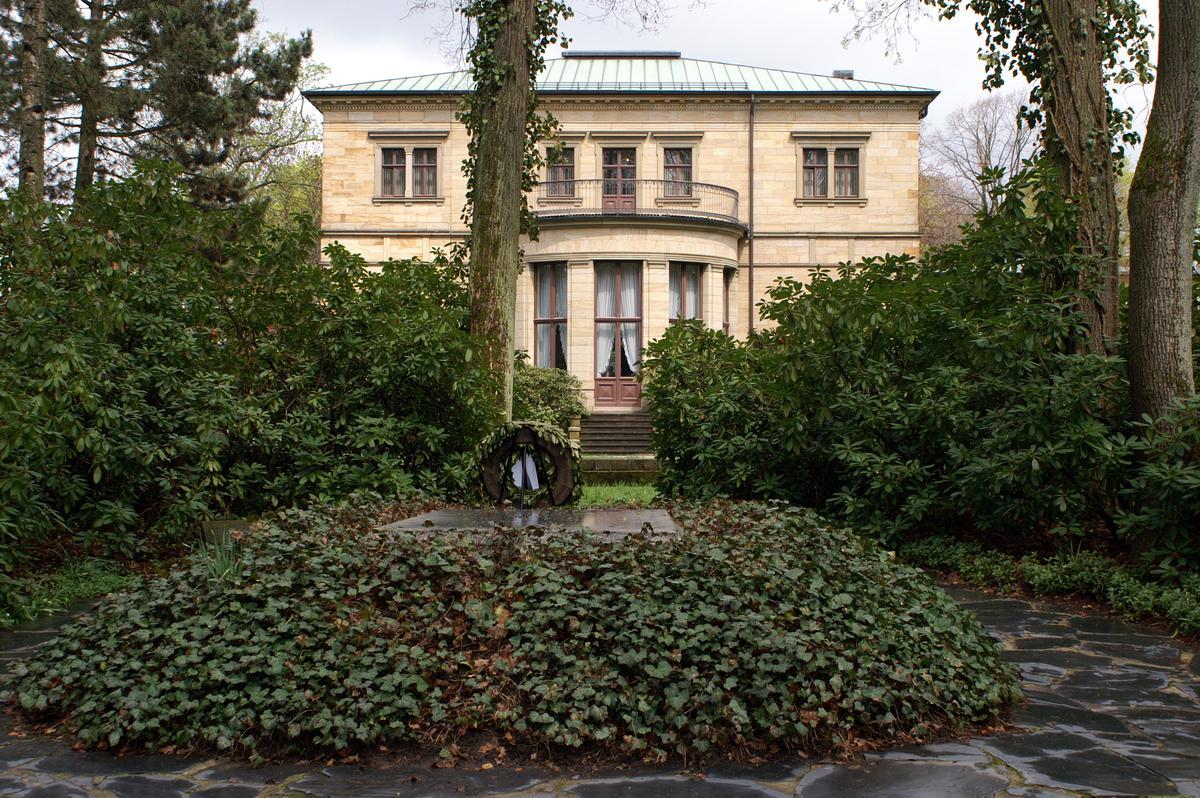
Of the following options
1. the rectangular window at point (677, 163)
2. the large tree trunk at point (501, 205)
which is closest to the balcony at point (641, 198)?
the rectangular window at point (677, 163)

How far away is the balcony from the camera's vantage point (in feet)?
89.2

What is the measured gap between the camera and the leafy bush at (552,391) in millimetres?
23016

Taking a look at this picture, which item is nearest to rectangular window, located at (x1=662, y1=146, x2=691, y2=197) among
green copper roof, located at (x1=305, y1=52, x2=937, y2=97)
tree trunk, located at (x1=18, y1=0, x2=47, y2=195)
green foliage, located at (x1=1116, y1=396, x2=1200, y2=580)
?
green copper roof, located at (x1=305, y1=52, x2=937, y2=97)

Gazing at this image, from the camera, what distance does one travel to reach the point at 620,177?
2855 centimetres

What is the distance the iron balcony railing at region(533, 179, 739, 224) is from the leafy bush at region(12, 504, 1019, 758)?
22129 millimetres

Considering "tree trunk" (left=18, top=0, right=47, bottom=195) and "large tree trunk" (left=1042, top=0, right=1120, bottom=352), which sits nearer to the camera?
"large tree trunk" (left=1042, top=0, right=1120, bottom=352)

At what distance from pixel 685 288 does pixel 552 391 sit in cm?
522

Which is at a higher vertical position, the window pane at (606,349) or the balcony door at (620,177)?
the balcony door at (620,177)

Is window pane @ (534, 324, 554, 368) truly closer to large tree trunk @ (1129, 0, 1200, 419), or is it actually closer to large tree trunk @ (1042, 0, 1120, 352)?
large tree trunk @ (1042, 0, 1120, 352)

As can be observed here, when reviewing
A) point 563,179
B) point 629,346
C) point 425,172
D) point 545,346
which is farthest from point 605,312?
point 425,172

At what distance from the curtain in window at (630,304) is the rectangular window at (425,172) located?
6.57m

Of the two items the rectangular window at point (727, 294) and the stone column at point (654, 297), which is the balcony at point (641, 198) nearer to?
the rectangular window at point (727, 294)

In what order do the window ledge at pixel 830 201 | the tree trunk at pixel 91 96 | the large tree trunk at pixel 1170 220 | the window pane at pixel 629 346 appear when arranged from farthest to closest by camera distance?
the window ledge at pixel 830 201 < the window pane at pixel 629 346 < the tree trunk at pixel 91 96 < the large tree trunk at pixel 1170 220

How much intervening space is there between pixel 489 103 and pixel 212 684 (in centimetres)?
899
